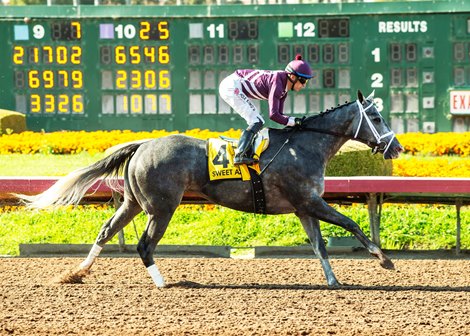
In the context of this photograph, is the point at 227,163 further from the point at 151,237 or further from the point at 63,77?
the point at 63,77

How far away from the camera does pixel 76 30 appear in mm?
18281

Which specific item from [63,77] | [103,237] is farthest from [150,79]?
[103,237]

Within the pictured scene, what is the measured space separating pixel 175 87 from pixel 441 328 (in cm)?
1133

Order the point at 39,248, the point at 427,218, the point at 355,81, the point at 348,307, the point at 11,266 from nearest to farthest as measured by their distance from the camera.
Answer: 1. the point at 348,307
2. the point at 11,266
3. the point at 39,248
4. the point at 427,218
5. the point at 355,81

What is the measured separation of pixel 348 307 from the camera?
8.10 m

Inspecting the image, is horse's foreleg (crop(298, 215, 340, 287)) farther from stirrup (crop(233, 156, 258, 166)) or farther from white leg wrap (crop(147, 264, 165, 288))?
white leg wrap (crop(147, 264, 165, 288))

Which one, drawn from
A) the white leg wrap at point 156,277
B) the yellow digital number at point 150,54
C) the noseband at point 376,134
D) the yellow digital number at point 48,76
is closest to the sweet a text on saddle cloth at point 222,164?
the white leg wrap at point 156,277

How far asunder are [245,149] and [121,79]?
9222 mm

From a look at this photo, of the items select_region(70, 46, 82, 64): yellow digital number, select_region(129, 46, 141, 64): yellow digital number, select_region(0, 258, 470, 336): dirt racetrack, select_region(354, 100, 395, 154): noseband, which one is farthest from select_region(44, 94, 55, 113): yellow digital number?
select_region(354, 100, 395, 154): noseband

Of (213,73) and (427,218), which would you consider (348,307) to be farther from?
(213,73)

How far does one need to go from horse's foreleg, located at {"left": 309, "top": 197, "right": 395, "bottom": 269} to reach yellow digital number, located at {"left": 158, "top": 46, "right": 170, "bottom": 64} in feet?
30.0

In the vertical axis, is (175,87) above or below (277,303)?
above

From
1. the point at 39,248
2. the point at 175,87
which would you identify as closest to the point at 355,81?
the point at 175,87

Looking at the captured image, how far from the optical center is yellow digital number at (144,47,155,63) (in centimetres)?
1812
